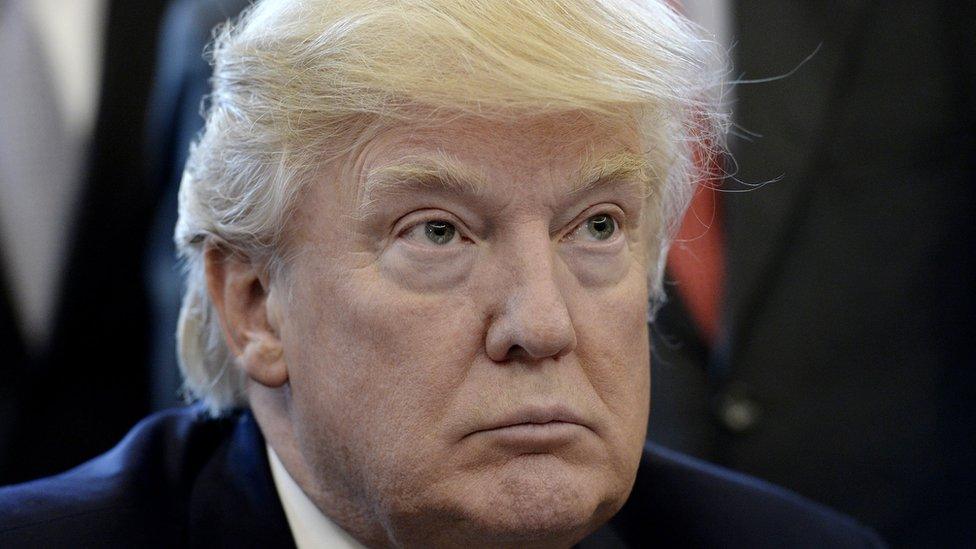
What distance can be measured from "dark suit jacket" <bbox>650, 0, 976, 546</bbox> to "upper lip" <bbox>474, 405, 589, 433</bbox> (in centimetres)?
112

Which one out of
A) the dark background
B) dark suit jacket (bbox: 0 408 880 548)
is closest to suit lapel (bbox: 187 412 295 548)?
dark suit jacket (bbox: 0 408 880 548)

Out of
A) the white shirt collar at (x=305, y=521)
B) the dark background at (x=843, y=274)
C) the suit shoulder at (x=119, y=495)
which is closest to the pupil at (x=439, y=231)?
the white shirt collar at (x=305, y=521)

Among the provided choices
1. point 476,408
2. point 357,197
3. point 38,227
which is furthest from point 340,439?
point 38,227

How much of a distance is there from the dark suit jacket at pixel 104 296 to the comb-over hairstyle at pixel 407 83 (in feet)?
4.46

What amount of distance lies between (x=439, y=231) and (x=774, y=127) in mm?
1308

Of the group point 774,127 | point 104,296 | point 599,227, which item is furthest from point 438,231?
point 104,296

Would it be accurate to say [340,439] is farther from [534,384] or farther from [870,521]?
[870,521]

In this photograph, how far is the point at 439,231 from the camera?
151 cm

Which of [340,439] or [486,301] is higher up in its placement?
[486,301]

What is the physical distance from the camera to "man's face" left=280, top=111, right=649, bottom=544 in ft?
4.81

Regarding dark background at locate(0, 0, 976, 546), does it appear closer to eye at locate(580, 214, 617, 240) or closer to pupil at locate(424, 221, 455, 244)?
eye at locate(580, 214, 617, 240)

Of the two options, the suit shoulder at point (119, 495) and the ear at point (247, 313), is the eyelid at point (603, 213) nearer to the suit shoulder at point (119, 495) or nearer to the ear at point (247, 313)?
the ear at point (247, 313)

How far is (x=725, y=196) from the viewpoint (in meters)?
2.57

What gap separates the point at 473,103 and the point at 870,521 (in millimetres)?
1598
